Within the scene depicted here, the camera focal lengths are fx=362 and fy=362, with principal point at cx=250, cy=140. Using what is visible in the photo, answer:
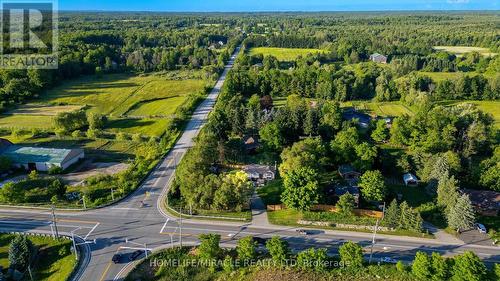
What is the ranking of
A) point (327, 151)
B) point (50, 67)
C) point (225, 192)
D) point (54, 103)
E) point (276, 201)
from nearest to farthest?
1. point (225, 192)
2. point (276, 201)
3. point (327, 151)
4. point (54, 103)
5. point (50, 67)

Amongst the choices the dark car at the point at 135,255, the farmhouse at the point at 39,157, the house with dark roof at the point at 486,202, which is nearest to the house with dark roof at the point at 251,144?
the farmhouse at the point at 39,157

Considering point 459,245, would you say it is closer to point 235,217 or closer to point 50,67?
point 235,217

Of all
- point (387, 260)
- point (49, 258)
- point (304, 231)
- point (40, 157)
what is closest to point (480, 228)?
point (387, 260)

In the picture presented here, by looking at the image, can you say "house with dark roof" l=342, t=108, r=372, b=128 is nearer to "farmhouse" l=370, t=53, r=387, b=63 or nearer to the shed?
the shed

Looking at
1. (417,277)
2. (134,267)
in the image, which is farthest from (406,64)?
(134,267)

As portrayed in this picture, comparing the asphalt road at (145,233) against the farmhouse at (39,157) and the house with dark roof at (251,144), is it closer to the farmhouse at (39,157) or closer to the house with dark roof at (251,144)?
the farmhouse at (39,157)

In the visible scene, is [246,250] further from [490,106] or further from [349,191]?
[490,106]

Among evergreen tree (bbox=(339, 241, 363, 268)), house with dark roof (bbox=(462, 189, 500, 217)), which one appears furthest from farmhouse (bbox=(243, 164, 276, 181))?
house with dark roof (bbox=(462, 189, 500, 217))

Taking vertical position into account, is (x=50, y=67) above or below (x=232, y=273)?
above
